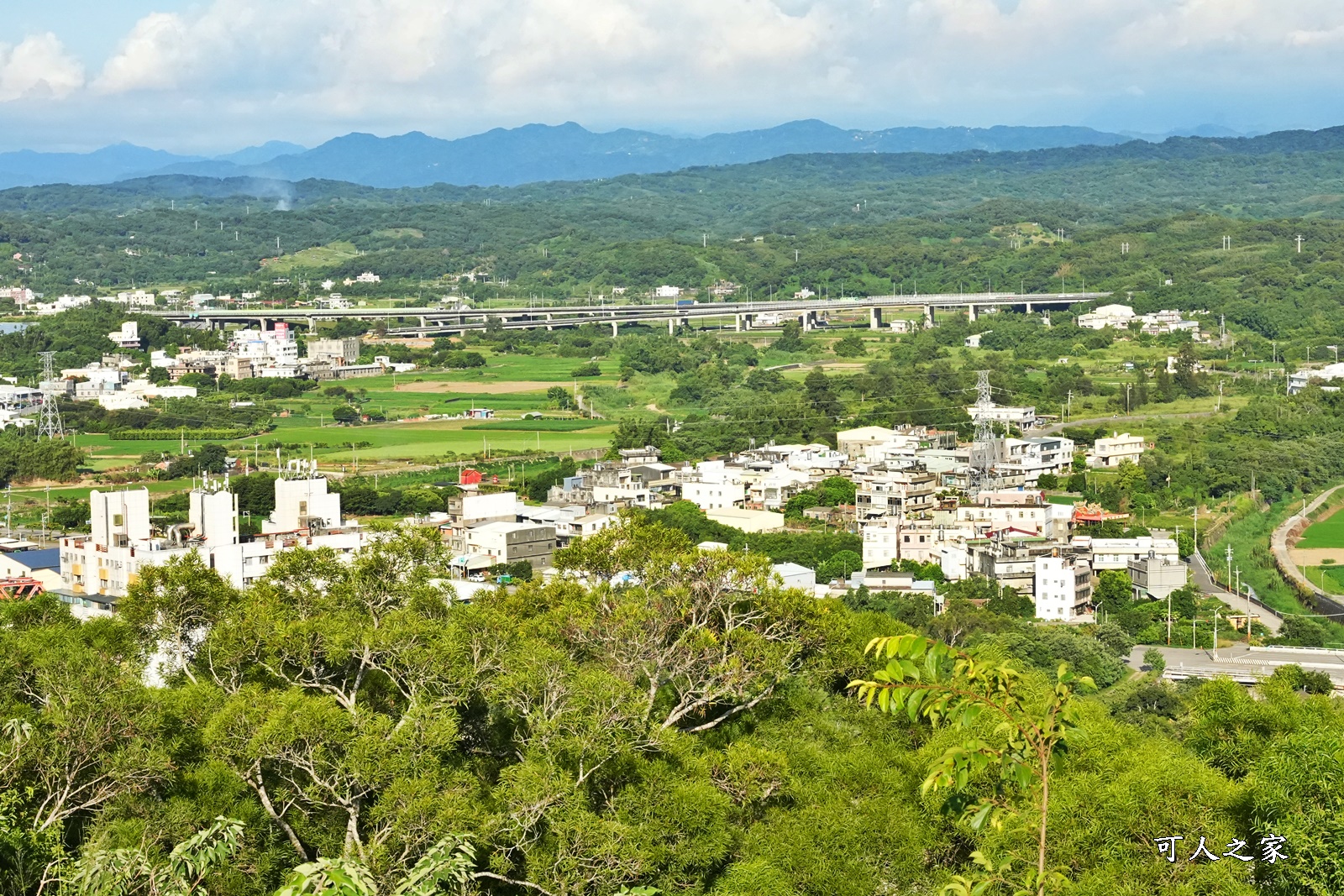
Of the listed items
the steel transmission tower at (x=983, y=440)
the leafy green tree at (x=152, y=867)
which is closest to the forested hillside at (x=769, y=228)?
the steel transmission tower at (x=983, y=440)

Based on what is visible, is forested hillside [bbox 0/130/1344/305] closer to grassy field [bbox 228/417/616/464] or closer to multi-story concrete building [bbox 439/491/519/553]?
grassy field [bbox 228/417/616/464]

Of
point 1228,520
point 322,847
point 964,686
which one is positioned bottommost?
point 1228,520

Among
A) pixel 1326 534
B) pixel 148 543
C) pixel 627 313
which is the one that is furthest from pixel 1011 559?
pixel 627 313

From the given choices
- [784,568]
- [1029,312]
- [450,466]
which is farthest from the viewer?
[1029,312]

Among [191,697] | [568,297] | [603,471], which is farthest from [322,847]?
[568,297]

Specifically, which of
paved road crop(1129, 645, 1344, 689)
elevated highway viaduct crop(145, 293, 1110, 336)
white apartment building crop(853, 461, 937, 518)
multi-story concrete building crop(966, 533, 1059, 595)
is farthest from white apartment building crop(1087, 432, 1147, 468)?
elevated highway viaduct crop(145, 293, 1110, 336)

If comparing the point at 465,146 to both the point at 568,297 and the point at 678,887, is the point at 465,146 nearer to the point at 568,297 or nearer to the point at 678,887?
the point at 568,297
